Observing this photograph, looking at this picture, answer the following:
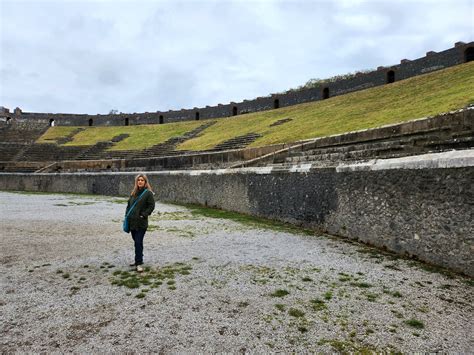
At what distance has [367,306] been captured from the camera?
3.76 m

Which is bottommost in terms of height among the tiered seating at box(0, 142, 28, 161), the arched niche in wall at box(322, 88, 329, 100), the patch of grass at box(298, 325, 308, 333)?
the patch of grass at box(298, 325, 308, 333)

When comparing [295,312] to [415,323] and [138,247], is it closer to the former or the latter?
[415,323]

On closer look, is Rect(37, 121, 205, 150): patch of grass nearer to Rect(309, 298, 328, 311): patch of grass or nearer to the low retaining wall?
the low retaining wall

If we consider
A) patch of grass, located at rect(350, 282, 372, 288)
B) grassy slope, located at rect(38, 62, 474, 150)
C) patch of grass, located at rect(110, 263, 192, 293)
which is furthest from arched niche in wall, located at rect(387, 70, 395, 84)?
patch of grass, located at rect(110, 263, 192, 293)

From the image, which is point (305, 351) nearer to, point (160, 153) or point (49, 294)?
point (49, 294)

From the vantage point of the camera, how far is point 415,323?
3367mm

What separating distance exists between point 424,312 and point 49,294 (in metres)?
4.29

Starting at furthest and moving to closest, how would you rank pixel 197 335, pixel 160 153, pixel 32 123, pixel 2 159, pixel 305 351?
pixel 32 123 < pixel 2 159 < pixel 160 153 < pixel 197 335 < pixel 305 351

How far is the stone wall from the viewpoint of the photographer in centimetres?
2322

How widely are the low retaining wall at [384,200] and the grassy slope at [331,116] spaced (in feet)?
19.8

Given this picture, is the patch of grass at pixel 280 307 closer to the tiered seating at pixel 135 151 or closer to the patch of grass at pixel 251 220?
the patch of grass at pixel 251 220

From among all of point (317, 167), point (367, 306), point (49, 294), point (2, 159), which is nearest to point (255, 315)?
point (367, 306)

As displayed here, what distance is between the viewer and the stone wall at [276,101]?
76.2ft

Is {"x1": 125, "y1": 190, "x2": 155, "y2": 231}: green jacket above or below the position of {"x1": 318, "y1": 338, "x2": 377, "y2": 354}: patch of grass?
above
